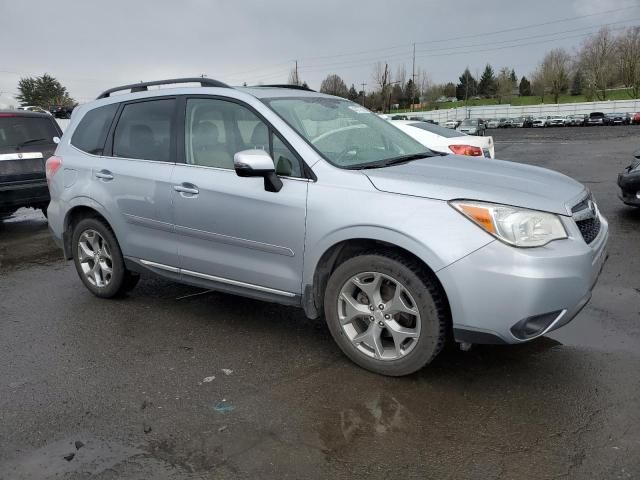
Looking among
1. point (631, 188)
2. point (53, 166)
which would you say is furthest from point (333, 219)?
point (631, 188)

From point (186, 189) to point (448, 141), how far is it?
6.86 m

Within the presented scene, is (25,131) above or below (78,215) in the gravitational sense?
above

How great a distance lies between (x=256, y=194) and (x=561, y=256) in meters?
1.95

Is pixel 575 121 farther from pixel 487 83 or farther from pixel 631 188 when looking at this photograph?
pixel 487 83

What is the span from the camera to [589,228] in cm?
351

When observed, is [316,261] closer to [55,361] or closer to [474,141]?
[55,361]

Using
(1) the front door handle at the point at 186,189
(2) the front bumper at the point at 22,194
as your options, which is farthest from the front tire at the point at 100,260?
(2) the front bumper at the point at 22,194

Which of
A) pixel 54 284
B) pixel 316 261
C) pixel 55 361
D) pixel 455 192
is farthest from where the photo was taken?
pixel 54 284

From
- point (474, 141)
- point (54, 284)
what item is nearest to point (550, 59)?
point (474, 141)

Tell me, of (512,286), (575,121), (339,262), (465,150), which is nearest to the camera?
(512,286)

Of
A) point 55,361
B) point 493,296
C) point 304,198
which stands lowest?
point 55,361

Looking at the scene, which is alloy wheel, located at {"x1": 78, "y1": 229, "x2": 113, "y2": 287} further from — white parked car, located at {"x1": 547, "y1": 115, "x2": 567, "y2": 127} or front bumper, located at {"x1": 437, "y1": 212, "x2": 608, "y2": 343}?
white parked car, located at {"x1": 547, "y1": 115, "x2": 567, "y2": 127}

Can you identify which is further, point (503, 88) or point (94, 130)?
point (503, 88)

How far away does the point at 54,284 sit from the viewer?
586cm
